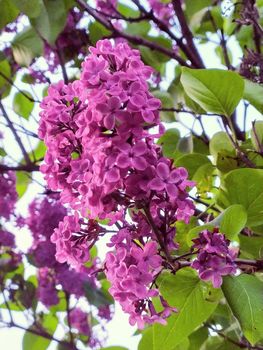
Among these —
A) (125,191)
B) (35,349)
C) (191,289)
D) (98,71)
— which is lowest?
(35,349)

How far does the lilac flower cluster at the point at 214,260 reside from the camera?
0.62m

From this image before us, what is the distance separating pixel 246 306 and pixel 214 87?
1.01 feet

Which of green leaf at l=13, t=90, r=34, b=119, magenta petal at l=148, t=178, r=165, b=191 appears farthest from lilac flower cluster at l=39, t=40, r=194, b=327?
green leaf at l=13, t=90, r=34, b=119

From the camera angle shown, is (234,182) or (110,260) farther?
(234,182)

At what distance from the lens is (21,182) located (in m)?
1.74

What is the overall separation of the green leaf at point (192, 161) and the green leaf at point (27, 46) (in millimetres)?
634

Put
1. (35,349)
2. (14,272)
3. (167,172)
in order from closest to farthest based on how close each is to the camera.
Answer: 1. (167,172)
2. (35,349)
3. (14,272)

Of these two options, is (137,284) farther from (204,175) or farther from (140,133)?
(204,175)

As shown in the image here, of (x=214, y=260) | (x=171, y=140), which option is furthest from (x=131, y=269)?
(x=171, y=140)

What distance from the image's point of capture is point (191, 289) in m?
0.75

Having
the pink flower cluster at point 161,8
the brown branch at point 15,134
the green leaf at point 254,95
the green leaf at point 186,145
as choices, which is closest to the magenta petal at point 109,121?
the green leaf at point 254,95

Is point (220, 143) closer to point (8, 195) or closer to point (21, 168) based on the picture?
point (21, 168)

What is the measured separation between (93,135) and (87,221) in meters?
0.12

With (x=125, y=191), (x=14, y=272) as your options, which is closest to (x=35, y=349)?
(x=14, y=272)
